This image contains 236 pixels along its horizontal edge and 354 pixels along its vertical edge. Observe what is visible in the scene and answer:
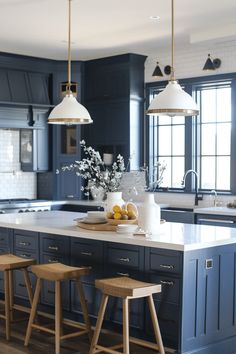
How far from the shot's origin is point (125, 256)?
4902 mm

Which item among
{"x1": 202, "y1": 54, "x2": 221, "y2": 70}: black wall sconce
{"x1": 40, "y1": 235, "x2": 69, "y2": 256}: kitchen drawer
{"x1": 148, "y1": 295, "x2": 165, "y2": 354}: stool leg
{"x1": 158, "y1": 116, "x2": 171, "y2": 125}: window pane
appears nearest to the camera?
{"x1": 148, "y1": 295, "x2": 165, "y2": 354}: stool leg

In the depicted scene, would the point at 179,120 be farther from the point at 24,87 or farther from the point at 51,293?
the point at 51,293

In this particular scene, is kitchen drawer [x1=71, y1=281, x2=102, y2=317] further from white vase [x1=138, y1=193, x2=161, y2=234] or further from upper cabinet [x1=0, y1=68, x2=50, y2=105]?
upper cabinet [x1=0, y1=68, x2=50, y2=105]

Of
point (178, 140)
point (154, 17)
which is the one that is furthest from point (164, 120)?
point (154, 17)

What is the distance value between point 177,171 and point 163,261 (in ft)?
13.5

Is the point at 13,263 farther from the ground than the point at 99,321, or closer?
farther from the ground

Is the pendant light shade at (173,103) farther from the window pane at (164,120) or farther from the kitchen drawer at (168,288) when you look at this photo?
the window pane at (164,120)

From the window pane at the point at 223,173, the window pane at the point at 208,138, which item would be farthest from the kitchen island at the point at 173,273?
the window pane at the point at 208,138

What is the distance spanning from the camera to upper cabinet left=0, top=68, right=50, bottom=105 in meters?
8.61

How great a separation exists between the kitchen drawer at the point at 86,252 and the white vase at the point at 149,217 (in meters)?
0.42

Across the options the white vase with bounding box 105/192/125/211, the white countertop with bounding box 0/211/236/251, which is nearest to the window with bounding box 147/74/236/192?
the white countertop with bounding box 0/211/236/251

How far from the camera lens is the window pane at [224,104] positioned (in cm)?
796

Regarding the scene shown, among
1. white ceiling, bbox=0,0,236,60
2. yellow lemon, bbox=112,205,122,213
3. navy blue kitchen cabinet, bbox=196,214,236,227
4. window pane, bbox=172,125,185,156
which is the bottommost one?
navy blue kitchen cabinet, bbox=196,214,236,227

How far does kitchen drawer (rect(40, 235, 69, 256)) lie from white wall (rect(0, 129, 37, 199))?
11.4 ft
